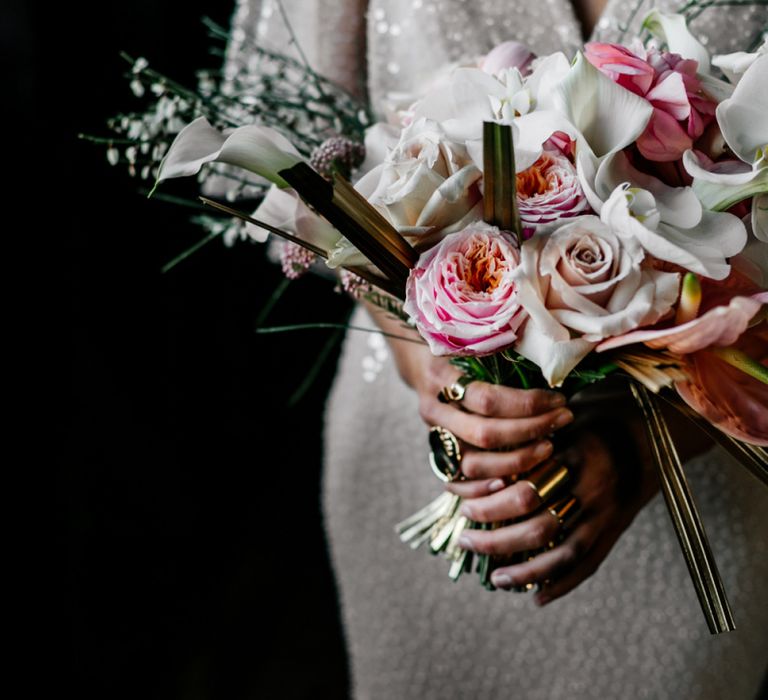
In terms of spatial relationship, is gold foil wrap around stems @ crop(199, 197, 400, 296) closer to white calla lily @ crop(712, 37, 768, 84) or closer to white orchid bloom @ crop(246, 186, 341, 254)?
white orchid bloom @ crop(246, 186, 341, 254)

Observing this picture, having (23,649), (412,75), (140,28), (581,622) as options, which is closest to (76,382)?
(23,649)

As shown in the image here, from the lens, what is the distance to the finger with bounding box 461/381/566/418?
1.98 ft

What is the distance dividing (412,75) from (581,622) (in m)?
0.66

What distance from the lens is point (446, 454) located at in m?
0.71

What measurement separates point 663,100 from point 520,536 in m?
0.37

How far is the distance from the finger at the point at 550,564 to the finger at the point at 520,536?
0.04ft

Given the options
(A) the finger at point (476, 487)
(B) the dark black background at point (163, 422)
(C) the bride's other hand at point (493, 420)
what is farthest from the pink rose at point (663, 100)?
(B) the dark black background at point (163, 422)

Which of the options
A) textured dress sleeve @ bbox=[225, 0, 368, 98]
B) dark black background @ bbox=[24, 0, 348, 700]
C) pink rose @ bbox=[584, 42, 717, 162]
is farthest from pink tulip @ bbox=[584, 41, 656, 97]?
dark black background @ bbox=[24, 0, 348, 700]

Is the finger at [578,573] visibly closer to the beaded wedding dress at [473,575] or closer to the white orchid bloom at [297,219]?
the beaded wedding dress at [473,575]

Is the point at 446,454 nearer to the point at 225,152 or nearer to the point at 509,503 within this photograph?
the point at 509,503

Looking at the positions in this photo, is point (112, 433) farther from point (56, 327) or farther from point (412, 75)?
point (412, 75)

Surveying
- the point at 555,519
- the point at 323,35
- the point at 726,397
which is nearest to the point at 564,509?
the point at 555,519

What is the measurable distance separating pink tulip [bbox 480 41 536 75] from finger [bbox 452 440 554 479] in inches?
11.5

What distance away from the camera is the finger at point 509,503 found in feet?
2.16
